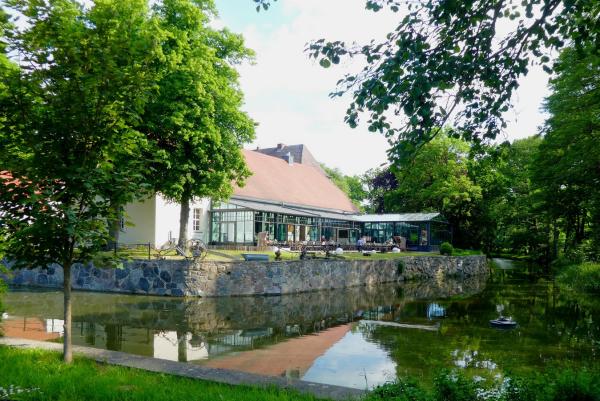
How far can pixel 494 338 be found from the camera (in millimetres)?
10281

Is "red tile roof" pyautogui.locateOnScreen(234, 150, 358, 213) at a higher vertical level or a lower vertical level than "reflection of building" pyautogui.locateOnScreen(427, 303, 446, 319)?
higher

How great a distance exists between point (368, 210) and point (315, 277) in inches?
1507

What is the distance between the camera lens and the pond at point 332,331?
314 inches

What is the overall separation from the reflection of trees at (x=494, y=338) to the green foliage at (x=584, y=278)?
416 cm

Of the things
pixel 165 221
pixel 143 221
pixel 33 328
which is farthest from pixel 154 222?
pixel 33 328

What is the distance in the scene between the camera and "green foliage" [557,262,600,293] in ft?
65.8

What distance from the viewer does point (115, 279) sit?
17250 millimetres

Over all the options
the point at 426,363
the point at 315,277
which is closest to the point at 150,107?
the point at 315,277

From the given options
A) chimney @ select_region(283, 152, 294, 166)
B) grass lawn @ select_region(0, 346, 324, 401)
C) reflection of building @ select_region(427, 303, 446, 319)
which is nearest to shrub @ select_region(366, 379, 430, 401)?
grass lawn @ select_region(0, 346, 324, 401)

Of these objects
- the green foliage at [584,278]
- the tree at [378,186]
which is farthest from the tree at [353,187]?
the green foliage at [584,278]

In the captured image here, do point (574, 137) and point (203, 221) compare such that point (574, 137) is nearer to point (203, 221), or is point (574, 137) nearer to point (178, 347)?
point (178, 347)

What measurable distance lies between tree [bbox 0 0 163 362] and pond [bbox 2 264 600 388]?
10.8ft

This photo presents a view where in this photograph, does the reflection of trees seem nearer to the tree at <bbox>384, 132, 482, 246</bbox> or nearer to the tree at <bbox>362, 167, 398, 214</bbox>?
the tree at <bbox>384, 132, 482, 246</bbox>

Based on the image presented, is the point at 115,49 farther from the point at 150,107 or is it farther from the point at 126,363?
the point at 150,107
